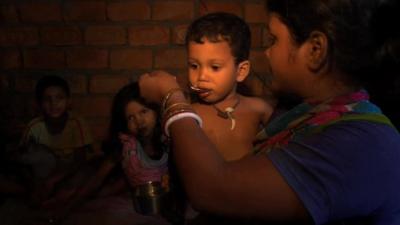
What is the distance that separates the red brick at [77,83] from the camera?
307cm

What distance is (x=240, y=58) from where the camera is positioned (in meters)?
2.14

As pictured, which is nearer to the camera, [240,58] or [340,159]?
[340,159]

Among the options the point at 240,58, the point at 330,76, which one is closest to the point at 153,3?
the point at 240,58

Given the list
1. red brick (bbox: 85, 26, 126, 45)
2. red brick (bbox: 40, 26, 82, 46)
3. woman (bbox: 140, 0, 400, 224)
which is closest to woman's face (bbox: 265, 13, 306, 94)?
woman (bbox: 140, 0, 400, 224)

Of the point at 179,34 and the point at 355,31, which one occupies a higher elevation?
the point at 355,31

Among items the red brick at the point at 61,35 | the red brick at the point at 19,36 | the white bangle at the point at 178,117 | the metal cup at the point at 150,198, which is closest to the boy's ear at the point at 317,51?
the white bangle at the point at 178,117

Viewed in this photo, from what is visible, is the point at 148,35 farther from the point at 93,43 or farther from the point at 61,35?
the point at 61,35

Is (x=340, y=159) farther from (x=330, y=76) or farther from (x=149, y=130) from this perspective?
(x=149, y=130)

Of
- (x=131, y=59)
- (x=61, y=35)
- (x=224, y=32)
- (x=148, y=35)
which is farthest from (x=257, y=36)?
(x=61, y=35)

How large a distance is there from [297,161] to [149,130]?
6.50 feet

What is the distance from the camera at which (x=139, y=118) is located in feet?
8.89

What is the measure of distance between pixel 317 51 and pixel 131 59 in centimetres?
224

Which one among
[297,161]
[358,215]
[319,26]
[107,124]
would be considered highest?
[319,26]

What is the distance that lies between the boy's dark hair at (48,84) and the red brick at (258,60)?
47.6 inches
